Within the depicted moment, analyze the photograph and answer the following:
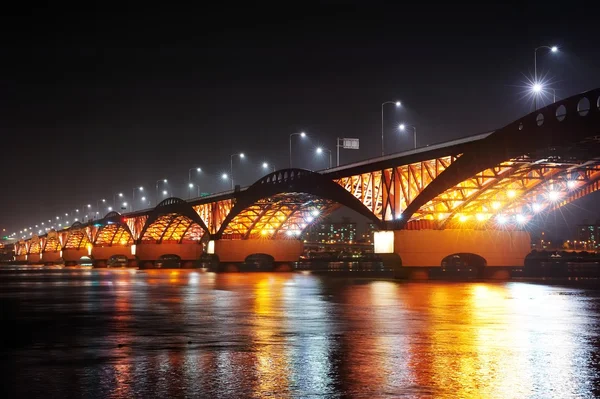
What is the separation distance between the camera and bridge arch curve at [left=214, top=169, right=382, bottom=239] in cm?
8431

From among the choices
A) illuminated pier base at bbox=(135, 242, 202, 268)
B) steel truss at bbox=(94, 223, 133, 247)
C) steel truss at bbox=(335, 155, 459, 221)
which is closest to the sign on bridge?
steel truss at bbox=(335, 155, 459, 221)

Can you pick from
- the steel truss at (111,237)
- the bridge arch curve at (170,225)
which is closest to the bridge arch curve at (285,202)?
the bridge arch curve at (170,225)

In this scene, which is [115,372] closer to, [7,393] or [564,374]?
[7,393]

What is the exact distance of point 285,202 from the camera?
10600 cm

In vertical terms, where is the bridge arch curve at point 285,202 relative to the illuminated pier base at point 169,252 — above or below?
above

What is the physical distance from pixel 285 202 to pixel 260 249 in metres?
13.8

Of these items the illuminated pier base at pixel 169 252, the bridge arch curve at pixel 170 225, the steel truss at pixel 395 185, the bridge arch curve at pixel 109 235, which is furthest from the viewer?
the bridge arch curve at pixel 109 235

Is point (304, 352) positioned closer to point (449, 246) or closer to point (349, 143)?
point (449, 246)

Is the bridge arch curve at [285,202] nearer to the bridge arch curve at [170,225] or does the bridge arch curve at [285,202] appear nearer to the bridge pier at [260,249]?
the bridge pier at [260,249]

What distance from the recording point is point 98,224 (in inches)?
7318

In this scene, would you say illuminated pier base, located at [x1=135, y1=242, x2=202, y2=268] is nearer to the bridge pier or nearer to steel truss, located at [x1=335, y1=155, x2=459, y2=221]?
the bridge pier

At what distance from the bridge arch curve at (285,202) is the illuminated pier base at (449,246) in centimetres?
384

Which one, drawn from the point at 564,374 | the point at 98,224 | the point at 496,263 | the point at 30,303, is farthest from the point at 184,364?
the point at 98,224

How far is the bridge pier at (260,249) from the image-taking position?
116m
